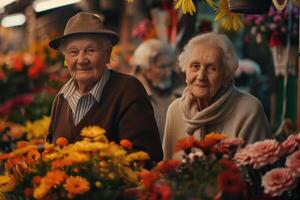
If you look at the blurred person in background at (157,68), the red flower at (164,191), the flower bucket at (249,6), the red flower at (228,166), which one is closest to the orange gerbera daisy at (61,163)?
the red flower at (164,191)

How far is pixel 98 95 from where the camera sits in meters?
5.25

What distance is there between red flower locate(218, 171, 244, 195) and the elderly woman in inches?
49.2

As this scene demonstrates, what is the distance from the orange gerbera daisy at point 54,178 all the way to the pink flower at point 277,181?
0.88 m

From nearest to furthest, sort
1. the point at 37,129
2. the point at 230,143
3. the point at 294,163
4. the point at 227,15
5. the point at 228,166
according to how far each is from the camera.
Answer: the point at 228,166 < the point at 294,163 < the point at 230,143 < the point at 227,15 < the point at 37,129

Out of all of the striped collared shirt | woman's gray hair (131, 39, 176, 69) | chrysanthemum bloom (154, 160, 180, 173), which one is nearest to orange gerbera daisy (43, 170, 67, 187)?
chrysanthemum bloom (154, 160, 180, 173)

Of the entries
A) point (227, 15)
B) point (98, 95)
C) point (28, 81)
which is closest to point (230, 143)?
point (98, 95)

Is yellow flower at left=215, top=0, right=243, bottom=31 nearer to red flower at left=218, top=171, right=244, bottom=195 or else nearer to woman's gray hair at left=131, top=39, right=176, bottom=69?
red flower at left=218, top=171, right=244, bottom=195

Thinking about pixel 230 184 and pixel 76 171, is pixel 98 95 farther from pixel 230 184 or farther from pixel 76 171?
pixel 230 184

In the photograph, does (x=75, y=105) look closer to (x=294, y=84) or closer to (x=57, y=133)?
(x=57, y=133)

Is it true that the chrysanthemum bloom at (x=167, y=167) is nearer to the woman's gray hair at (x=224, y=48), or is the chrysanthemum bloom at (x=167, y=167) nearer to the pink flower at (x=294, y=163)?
the pink flower at (x=294, y=163)

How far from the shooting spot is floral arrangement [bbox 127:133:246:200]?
402 cm

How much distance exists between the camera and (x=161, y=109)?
29.1 ft

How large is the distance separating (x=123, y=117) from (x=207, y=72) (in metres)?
0.56

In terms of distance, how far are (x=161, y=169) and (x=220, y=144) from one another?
1.51 feet
